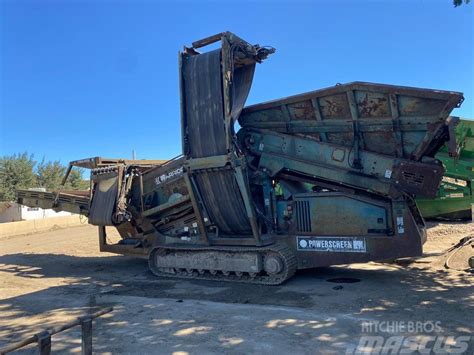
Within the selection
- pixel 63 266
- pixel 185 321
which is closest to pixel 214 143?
pixel 185 321

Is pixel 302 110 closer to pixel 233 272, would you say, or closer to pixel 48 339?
pixel 233 272

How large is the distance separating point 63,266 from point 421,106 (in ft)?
29.7

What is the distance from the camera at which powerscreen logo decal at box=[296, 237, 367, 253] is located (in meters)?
7.27

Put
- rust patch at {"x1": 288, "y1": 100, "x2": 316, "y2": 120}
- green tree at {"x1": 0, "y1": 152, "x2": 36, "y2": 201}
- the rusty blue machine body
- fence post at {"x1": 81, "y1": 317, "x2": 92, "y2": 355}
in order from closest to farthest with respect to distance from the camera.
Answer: fence post at {"x1": 81, "y1": 317, "x2": 92, "y2": 355}, the rusty blue machine body, rust patch at {"x1": 288, "y1": 100, "x2": 316, "y2": 120}, green tree at {"x1": 0, "y1": 152, "x2": 36, "y2": 201}

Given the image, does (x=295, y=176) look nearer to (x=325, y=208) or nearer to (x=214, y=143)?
(x=325, y=208)

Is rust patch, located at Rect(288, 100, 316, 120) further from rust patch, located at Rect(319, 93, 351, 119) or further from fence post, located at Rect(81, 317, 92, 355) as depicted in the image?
fence post, located at Rect(81, 317, 92, 355)

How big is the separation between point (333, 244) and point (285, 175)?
1.55 m

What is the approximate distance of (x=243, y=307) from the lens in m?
6.14

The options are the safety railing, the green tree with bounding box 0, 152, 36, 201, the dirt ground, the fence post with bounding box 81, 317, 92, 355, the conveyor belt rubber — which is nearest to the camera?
the safety railing

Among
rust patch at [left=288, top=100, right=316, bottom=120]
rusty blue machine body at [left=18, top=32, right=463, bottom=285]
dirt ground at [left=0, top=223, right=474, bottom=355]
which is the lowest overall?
dirt ground at [left=0, top=223, right=474, bottom=355]

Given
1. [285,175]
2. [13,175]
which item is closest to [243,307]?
[285,175]

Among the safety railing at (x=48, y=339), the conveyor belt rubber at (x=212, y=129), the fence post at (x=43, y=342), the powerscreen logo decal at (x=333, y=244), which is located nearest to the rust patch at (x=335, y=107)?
the conveyor belt rubber at (x=212, y=129)

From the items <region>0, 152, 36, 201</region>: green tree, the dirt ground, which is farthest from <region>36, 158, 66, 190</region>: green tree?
the dirt ground

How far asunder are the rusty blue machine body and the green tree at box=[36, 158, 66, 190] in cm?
3485
